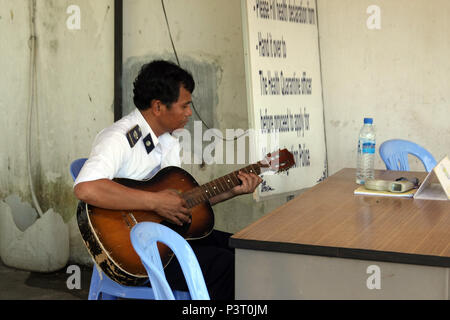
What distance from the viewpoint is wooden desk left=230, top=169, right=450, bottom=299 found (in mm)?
1501

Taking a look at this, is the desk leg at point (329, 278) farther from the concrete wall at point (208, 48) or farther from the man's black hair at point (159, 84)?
the concrete wall at point (208, 48)

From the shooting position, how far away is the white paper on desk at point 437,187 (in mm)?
2240

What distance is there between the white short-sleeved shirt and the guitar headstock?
1.40ft

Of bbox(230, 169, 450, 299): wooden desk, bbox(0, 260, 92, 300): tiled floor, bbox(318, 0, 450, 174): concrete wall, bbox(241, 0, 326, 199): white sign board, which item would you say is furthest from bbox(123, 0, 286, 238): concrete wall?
bbox(230, 169, 450, 299): wooden desk

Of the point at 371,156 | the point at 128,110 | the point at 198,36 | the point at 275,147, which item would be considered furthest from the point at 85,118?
the point at 371,156

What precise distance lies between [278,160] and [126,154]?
792 millimetres

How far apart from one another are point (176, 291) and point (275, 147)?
1465 mm

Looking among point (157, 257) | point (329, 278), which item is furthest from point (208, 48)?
point (157, 257)

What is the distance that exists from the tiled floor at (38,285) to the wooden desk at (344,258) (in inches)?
86.0

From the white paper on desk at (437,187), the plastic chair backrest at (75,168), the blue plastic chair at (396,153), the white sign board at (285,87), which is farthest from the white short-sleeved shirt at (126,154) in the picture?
the blue plastic chair at (396,153)

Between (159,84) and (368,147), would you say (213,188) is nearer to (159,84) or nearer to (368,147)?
(159,84)

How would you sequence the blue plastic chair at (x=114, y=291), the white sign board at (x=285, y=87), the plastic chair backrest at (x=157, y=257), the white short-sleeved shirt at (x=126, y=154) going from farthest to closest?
the white sign board at (x=285, y=87) < the white short-sleeved shirt at (x=126, y=154) < the blue plastic chair at (x=114, y=291) < the plastic chair backrest at (x=157, y=257)

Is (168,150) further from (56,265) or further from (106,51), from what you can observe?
(56,265)

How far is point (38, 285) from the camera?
12.6 feet
